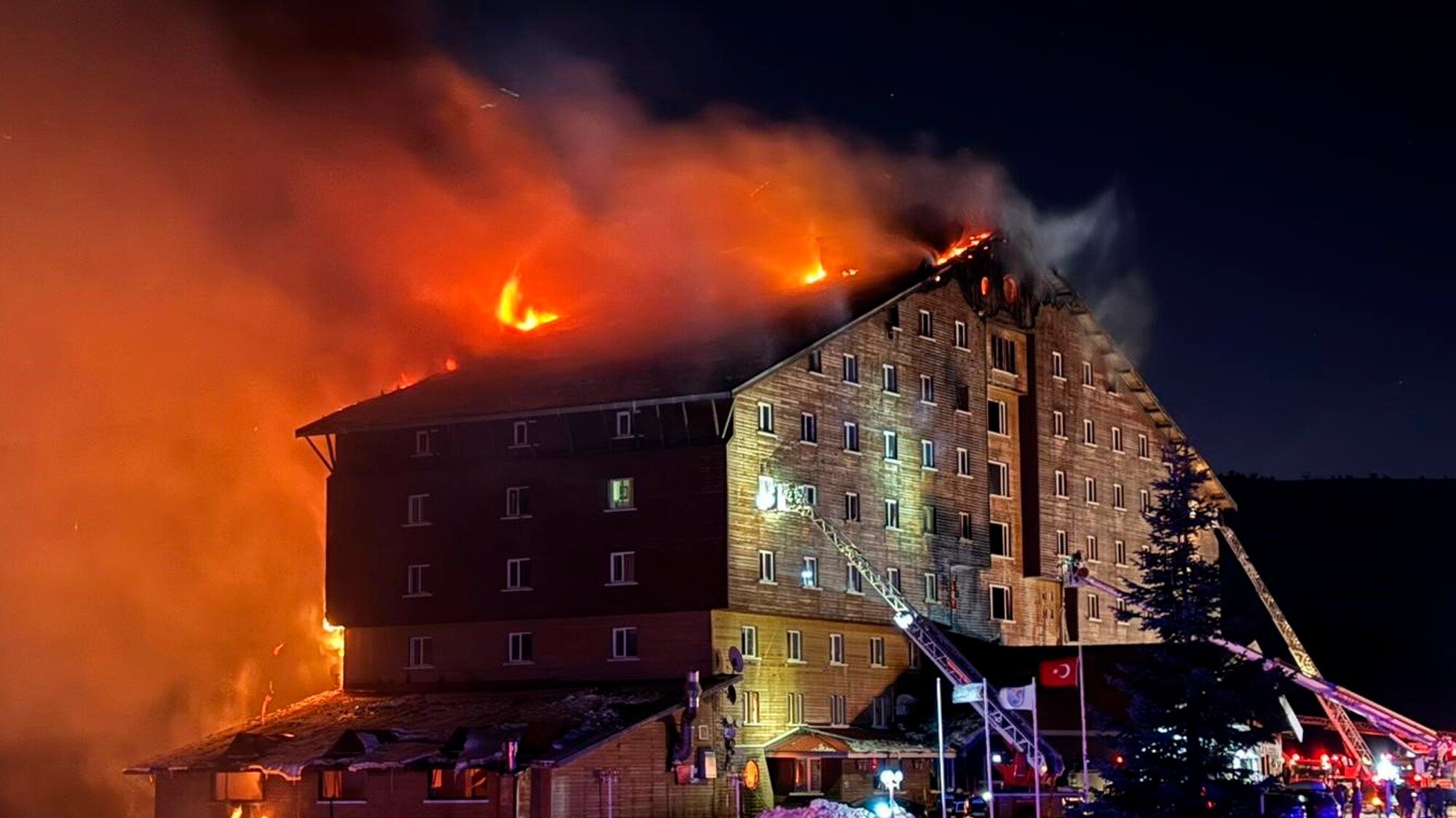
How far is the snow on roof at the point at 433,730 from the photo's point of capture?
62875 mm

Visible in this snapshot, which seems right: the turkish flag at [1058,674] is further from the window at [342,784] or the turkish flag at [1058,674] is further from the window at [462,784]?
the window at [342,784]

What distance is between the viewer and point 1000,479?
86.8m

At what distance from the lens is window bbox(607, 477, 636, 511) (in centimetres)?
7150

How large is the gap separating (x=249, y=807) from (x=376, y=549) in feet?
41.9

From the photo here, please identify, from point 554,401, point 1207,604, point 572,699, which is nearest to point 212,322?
point 554,401

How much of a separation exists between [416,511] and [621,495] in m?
9.63

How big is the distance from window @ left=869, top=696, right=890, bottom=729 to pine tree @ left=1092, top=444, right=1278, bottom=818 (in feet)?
80.3

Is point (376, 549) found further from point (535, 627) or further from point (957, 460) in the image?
point (957, 460)

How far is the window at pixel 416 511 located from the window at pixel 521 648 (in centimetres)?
640

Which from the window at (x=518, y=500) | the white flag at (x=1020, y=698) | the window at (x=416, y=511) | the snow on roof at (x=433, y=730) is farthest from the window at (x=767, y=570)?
the window at (x=416, y=511)

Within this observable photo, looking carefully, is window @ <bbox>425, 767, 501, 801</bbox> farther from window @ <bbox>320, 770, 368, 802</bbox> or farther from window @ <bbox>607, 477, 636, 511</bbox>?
window @ <bbox>607, 477, 636, 511</bbox>

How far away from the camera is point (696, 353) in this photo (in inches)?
2963

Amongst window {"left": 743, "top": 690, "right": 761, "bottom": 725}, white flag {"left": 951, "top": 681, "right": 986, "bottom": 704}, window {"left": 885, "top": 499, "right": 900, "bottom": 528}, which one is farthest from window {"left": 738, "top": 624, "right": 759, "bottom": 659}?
window {"left": 885, "top": 499, "right": 900, "bottom": 528}

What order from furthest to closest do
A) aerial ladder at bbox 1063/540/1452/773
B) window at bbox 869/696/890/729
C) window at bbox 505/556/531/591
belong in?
1. window at bbox 869/696/890/729
2. aerial ladder at bbox 1063/540/1452/773
3. window at bbox 505/556/531/591
